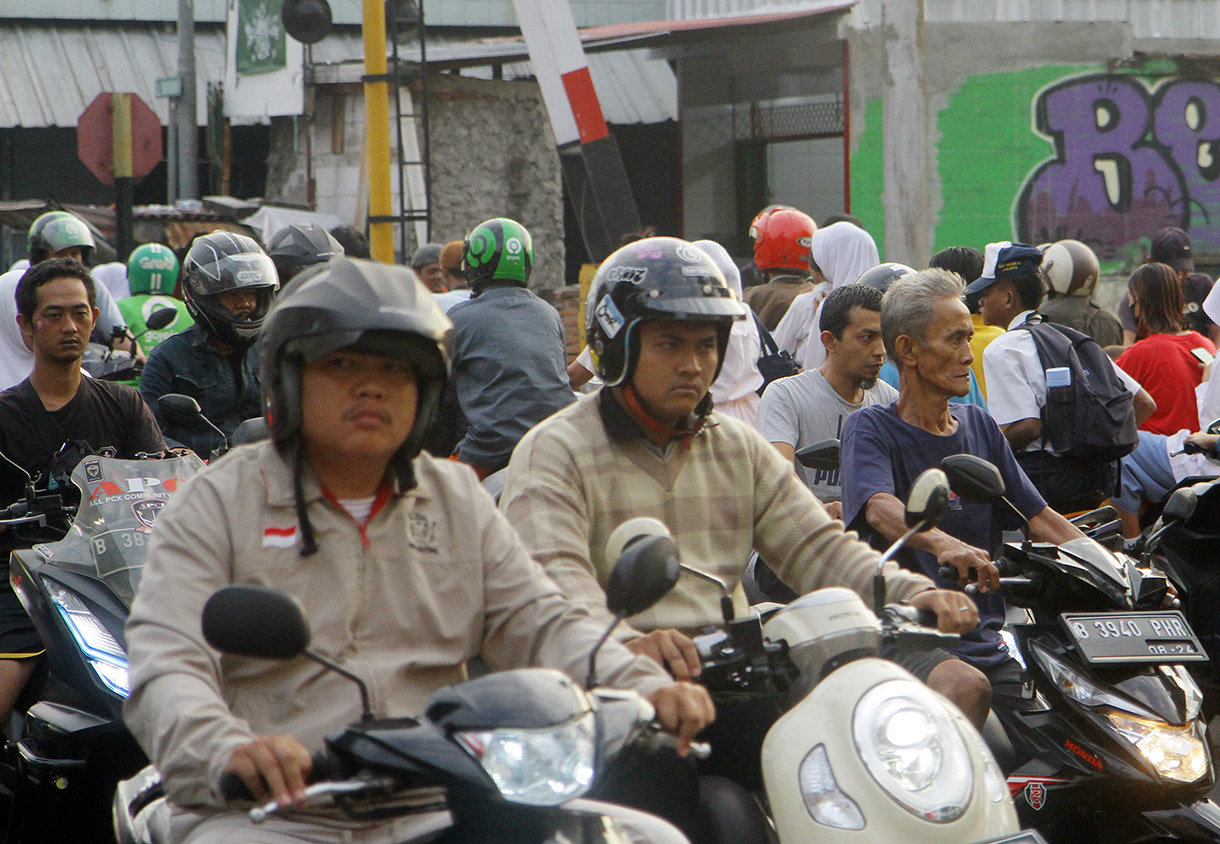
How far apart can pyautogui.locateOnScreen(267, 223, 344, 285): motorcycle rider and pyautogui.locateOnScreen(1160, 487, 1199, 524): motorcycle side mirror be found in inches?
163

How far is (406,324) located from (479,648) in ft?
2.30

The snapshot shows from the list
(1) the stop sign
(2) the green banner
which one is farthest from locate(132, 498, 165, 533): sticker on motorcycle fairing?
(2) the green banner

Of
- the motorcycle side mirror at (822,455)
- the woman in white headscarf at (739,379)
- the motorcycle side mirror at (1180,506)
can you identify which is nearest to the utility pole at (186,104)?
the woman in white headscarf at (739,379)

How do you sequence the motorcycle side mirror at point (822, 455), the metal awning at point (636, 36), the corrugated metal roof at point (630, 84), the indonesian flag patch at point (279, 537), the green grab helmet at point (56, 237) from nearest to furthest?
the indonesian flag patch at point (279, 537)
the motorcycle side mirror at point (822, 455)
the green grab helmet at point (56, 237)
the metal awning at point (636, 36)
the corrugated metal roof at point (630, 84)

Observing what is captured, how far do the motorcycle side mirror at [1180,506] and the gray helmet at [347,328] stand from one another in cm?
266

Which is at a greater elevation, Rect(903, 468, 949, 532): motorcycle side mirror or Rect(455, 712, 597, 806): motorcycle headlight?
Rect(903, 468, 949, 532): motorcycle side mirror

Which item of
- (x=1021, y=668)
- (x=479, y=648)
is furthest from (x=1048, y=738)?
(x=479, y=648)

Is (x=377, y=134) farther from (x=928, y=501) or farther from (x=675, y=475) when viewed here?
(x=928, y=501)

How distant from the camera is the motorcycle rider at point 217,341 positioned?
5977mm

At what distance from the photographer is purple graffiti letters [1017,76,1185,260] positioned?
17547mm

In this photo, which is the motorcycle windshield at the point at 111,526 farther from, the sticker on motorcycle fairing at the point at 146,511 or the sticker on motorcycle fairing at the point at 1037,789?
the sticker on motorcycle fairing at the point at 1037,789

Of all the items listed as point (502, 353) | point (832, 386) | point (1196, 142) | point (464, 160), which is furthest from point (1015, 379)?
point (464, 160)

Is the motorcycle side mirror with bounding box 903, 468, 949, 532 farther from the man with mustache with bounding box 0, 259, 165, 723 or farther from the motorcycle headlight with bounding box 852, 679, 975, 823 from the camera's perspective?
the man with mustache with bounding box 0, 259, 165, 723

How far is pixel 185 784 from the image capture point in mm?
2430
